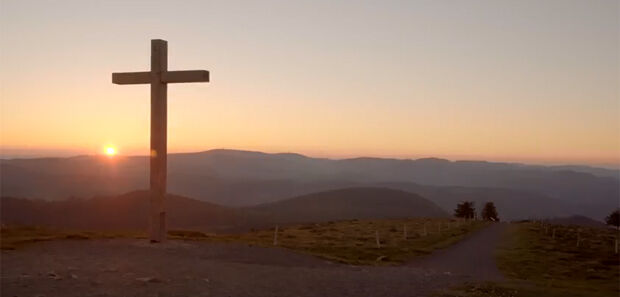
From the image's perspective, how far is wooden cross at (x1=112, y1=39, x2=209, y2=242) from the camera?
24266mm

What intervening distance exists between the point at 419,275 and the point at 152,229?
10702mm

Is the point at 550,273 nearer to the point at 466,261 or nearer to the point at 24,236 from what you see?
the point at 466,261

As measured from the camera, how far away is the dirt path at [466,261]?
27.3 m

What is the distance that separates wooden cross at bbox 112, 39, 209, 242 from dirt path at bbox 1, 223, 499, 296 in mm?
1168

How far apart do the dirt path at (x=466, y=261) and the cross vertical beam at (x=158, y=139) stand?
37.8 ft

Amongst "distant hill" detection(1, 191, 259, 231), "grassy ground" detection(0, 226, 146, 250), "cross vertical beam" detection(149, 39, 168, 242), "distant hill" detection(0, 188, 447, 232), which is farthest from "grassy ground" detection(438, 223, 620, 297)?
"distant hill" detection(1, 191, 259, 231)

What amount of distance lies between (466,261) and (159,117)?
18.6 metres

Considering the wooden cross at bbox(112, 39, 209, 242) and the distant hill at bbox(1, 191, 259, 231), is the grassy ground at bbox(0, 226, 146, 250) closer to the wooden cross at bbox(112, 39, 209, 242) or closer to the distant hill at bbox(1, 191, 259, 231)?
the wooden cross at bbox(112, 39, 209, 242)

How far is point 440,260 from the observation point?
33.2 meters

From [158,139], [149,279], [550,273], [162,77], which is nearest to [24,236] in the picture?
[158,139]

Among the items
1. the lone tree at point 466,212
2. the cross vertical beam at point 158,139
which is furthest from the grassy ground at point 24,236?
the lone tree at point 466,212

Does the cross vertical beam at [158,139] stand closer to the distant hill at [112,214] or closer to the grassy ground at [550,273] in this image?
the grassy ground at [550,273]

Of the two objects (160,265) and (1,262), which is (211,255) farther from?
(1,262)

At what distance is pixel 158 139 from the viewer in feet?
80.2
